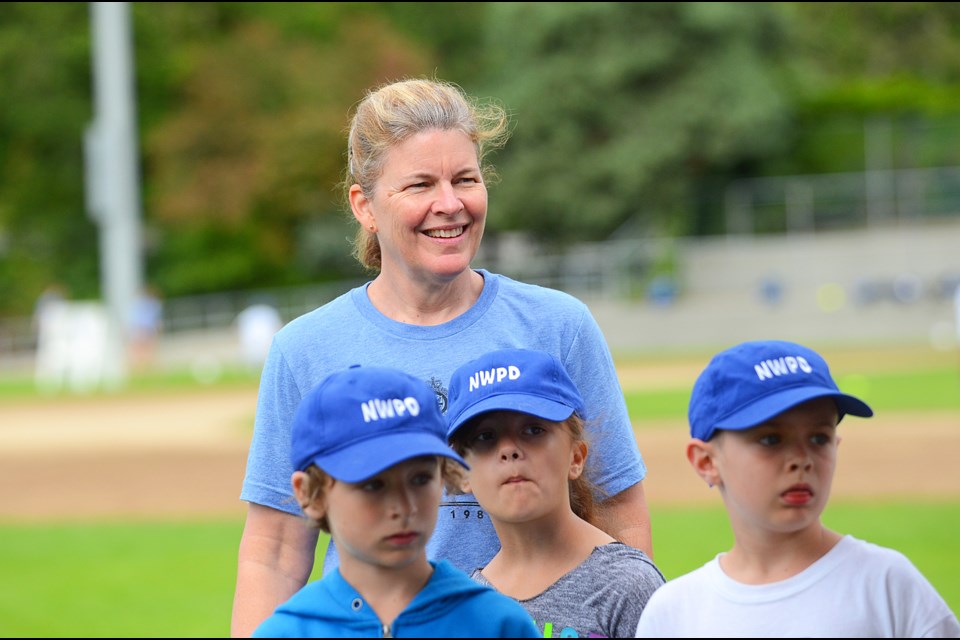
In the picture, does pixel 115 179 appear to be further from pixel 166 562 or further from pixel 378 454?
pixel 378 454

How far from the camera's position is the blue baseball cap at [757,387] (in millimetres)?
2725

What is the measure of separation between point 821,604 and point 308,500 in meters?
1.02

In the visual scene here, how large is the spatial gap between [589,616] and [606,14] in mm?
39146

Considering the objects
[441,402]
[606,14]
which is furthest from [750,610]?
[606,14]

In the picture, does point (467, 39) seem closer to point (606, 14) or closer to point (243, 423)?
point (606, 14)

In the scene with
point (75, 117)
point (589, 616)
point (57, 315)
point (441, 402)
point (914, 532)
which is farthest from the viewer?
point (75, 117)

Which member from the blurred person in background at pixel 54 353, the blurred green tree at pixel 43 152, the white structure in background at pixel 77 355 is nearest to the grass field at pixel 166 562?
the white structure in background at pixel 77 355

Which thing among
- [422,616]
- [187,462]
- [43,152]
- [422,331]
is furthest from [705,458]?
[43,152]

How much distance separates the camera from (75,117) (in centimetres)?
4394

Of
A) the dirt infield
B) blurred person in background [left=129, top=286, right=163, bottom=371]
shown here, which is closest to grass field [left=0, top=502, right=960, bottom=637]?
the dirt infield

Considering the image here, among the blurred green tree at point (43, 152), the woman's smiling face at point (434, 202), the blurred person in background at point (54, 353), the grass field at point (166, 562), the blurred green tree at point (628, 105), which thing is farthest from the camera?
the blurred green tree at point (43, 152)

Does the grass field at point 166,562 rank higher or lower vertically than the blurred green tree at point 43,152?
lower

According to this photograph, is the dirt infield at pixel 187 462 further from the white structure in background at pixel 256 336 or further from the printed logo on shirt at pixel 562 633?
the printed logo on shirt at pixel 562 633

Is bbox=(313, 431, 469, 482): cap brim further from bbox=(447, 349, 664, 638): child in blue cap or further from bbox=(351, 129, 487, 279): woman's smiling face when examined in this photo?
bbox=(351, 129, 487, 279): woman's smiling face
